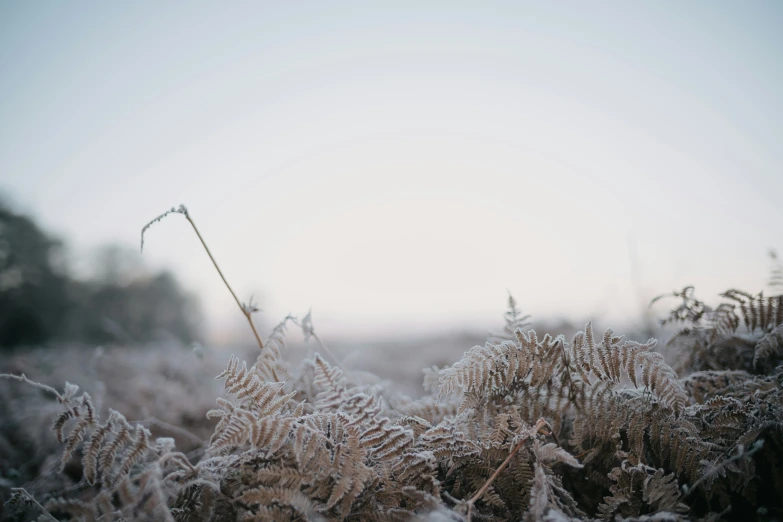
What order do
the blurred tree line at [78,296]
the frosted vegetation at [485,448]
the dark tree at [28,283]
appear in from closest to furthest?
1. the frosted vegetation at [485,448]
2. the dark tree at [28,283]
3. the blurred tree line at [78,296]

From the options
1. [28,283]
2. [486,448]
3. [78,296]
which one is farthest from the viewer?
[78,296]

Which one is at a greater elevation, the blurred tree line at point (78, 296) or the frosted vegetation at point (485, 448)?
the blurred tree line at point (78, 296)

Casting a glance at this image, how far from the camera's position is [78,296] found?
511 inches

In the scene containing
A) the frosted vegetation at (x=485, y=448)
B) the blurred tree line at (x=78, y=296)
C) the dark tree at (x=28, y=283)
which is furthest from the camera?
the blurred tree line at (x=78, y=296)

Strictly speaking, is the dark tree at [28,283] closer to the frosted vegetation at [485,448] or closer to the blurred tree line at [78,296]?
the blurred tree line at [78,296]

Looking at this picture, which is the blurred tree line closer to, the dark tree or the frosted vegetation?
the dark tree

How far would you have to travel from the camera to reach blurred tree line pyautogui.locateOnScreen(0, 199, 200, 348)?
11.3 meters

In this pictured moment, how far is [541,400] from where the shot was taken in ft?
4.13

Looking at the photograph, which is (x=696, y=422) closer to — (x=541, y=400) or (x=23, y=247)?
(x=541, y=400)

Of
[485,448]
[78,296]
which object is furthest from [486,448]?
[78,296]

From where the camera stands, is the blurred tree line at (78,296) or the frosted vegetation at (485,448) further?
the blurred tree line at (78,296)

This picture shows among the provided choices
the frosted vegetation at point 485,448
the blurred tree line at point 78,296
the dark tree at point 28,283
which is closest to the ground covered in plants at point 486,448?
the frosted vegetation at point 485,448

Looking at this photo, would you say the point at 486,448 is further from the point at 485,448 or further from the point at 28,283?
the point at 28,283

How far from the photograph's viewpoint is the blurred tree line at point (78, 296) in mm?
11273
